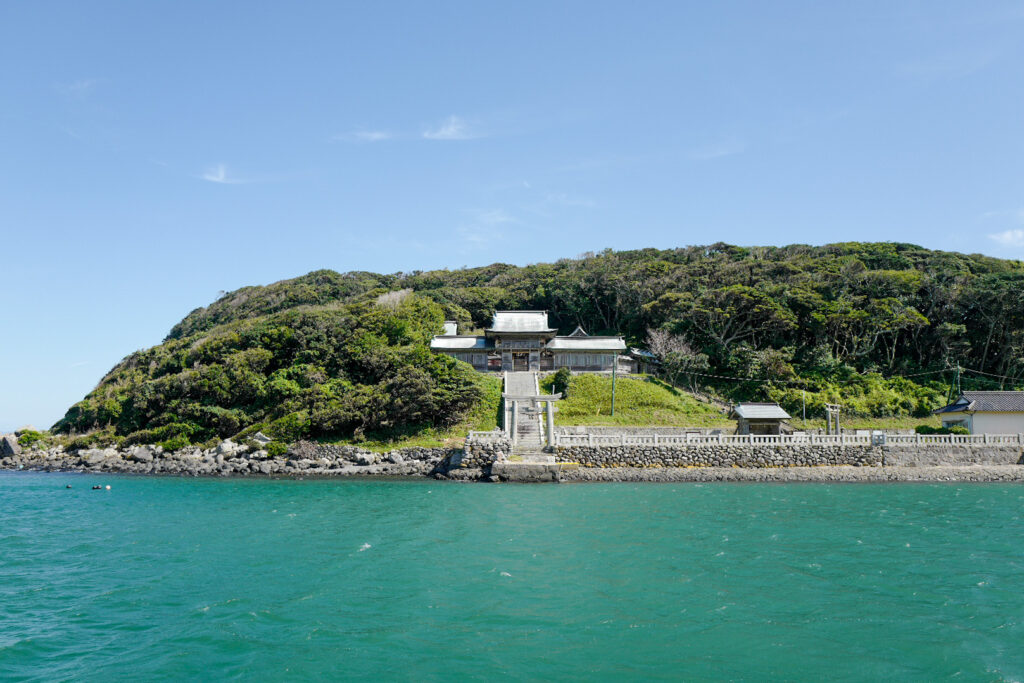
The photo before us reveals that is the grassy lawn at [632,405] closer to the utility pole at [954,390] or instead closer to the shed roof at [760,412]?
the shed roof at [760,412]

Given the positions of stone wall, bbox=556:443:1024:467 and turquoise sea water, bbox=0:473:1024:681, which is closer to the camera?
turquoise sea water, bbox=0:473:1024:681

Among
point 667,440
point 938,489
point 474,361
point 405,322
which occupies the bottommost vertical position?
point 938,489

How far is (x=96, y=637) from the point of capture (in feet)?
34.5

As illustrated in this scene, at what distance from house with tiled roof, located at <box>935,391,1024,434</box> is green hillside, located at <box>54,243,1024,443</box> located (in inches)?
303

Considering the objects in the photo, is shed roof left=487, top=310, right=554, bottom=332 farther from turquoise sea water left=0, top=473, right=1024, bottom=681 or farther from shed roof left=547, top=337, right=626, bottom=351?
turquoise sea water left=0, top=473, right=1024, bottom=681

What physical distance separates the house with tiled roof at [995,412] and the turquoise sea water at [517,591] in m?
11.8

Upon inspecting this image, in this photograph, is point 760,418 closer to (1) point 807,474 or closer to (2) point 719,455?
(1) point 807,474

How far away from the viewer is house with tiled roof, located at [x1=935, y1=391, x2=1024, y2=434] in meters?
33.1

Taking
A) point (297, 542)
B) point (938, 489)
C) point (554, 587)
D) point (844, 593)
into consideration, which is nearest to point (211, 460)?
point (297, 542)

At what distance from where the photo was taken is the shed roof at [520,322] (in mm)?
49000

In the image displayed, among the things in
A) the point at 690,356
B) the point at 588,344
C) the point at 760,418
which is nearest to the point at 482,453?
the point at 760,418

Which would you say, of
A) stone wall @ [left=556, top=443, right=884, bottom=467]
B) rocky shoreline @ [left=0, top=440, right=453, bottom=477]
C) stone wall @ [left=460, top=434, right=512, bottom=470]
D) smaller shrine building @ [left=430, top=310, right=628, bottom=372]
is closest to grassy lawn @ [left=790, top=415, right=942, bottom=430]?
stone wall @ [left=556, top=443, right=884, bottom=467]

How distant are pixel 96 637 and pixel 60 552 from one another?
315 inches

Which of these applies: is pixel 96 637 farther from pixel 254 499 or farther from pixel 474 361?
pixel 474 361
